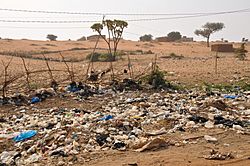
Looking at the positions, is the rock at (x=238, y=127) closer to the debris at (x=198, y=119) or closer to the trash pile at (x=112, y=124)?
the trash pile at (x=112, y=124)

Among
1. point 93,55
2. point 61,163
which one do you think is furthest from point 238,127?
point 93,55

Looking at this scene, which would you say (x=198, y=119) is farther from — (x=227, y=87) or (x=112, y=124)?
(x=227, y=87)

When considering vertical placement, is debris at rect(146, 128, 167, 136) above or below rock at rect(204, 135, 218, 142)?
above

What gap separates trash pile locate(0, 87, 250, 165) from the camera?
5168mm

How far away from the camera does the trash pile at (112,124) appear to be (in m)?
5.17

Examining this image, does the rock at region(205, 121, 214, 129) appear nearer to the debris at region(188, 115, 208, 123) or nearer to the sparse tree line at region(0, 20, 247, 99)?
the debris at region(188, 115, 208, 123)

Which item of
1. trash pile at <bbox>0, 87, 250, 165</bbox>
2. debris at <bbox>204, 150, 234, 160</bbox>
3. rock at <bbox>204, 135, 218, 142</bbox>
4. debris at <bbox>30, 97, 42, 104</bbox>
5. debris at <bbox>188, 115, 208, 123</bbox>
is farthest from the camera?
debris at <bbox>30, 97, 42, 104</bbox>

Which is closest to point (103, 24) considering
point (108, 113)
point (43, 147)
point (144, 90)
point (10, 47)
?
point (144, 90)

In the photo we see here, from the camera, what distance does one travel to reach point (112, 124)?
20.1ft

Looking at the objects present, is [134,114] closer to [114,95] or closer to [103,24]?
[114,95]

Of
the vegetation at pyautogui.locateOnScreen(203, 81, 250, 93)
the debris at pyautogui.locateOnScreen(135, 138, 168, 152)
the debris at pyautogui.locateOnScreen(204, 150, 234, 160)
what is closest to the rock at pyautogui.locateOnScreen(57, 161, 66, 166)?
the debris at pyautogui.locateOnScreen(135, 138, 168, 152)

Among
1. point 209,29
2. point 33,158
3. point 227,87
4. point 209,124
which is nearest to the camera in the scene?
point 33,158

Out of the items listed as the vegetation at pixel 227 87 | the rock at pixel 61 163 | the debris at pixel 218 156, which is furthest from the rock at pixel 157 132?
the vegetation at pixel 227 87

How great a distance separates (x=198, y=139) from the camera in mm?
5363
